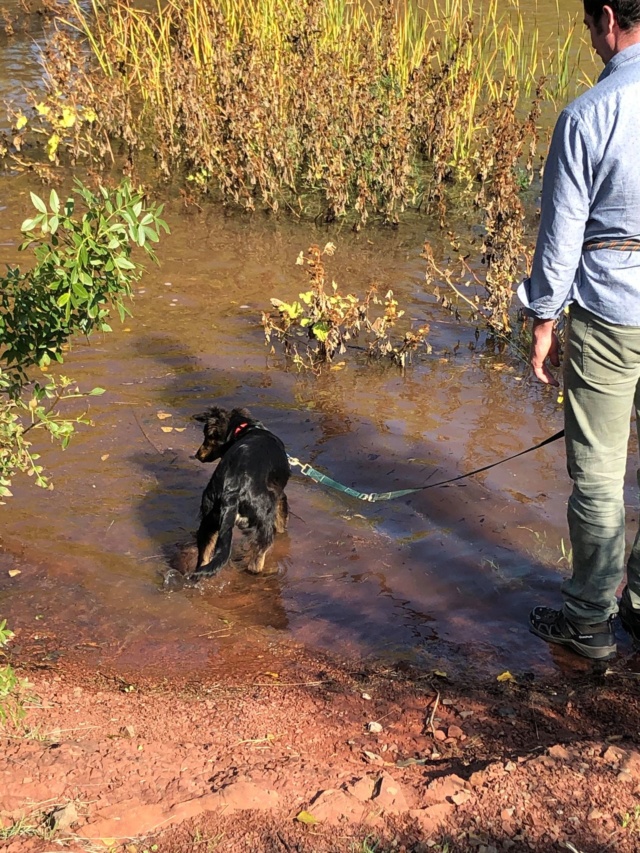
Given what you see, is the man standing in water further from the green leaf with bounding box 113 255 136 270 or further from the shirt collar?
the green leaf with bounding box 113 255 136 270

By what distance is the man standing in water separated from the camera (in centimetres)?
305

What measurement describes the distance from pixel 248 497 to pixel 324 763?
1726mm

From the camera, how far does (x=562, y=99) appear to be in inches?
441

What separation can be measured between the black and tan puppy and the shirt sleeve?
187cm

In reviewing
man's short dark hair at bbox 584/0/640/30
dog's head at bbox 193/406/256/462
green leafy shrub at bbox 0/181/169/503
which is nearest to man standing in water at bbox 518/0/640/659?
man's short dark hair at bbox 584/0/640/30

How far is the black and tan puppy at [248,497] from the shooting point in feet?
15.1

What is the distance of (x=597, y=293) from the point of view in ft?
10.7

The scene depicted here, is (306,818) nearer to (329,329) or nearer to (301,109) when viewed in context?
(329,329)

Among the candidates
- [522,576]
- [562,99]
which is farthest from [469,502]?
[562,99]

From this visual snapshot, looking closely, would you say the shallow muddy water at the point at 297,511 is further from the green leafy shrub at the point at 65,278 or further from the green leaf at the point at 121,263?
the green leaf at the point at 121,263

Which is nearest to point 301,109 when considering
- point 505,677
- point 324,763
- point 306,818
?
point 505,677

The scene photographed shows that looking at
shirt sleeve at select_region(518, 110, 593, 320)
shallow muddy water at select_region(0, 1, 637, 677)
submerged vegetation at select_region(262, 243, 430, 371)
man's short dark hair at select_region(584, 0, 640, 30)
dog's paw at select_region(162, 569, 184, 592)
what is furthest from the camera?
submerged vegetation at select_region(262, 243, 430, 371)

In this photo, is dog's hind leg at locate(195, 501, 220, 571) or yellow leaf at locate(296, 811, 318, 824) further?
dog's hind leg at locate(195, 501, 220, 571)

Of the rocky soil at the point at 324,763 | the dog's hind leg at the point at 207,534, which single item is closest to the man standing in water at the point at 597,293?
the rocky soil at the point at 324,763
